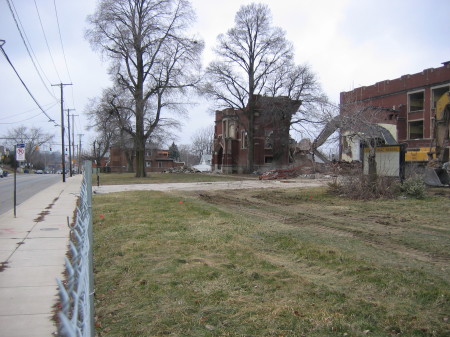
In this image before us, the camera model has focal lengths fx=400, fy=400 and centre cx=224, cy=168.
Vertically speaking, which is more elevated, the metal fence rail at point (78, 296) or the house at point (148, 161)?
the house at point (148, 161)

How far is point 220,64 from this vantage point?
49.1m

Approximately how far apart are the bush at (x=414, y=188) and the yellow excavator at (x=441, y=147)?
10.5ft

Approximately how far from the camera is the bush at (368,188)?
55.5ft

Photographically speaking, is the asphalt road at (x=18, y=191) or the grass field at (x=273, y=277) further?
the asphalt road at (x=18, y=191)

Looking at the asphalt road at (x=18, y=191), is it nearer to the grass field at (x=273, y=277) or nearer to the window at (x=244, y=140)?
the grass field at (x=273, y=277)

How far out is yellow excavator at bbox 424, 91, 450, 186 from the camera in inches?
718

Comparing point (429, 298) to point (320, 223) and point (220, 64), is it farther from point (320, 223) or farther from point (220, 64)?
point (220, 64)

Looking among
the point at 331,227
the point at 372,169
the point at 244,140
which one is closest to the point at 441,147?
the point at 372,169

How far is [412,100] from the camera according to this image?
157ft

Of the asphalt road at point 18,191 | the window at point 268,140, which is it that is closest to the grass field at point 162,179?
the asphalt road at point 18,191

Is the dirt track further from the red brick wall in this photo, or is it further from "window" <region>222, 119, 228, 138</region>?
"window" <region>222, 119, 228, 138</region>

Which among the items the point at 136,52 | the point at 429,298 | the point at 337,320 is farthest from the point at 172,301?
the point at 136,52

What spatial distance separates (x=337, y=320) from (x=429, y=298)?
1.47m

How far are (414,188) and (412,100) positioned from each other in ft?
118
